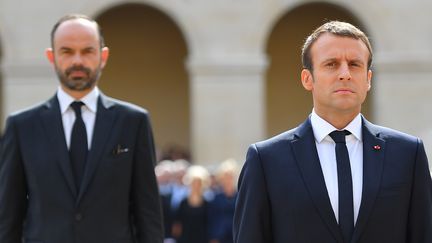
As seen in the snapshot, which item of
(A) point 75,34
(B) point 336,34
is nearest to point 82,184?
(A) point 75,34

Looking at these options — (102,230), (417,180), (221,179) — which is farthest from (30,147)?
(221,179)

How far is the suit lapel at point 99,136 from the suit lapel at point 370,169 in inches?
69.2

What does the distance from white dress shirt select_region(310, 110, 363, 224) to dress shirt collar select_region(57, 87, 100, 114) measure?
1.71m

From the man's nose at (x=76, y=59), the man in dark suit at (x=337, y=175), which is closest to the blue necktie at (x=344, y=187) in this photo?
the man in dark suit at (x=337, y=175)

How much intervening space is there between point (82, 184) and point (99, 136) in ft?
0.99

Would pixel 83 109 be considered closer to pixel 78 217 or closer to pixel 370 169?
pixel 78 217

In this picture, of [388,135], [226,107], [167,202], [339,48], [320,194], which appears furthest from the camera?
[226,107]

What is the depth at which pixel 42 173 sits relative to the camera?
16.8 feet

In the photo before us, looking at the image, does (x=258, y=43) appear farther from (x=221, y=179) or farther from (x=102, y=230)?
(x=102, y=230)

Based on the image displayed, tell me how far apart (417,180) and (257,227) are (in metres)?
0.71

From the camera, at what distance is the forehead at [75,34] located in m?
5.22

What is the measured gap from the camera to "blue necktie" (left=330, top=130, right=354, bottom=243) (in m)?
3.78

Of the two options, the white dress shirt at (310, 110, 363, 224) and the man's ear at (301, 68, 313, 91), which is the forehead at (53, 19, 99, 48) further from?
the white dress shirt at (310, 110, 363, 224)

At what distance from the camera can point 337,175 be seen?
12.6 ft
